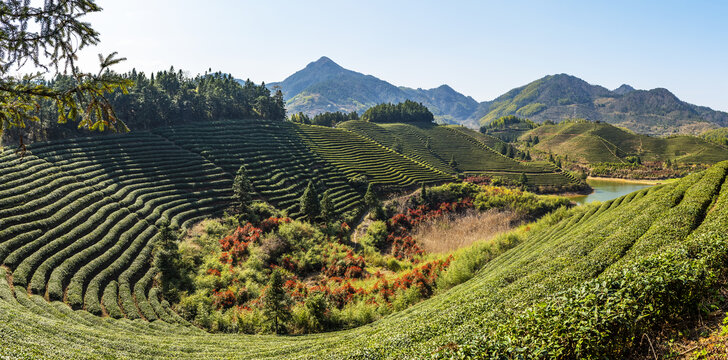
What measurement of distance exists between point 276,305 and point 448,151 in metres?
98.7

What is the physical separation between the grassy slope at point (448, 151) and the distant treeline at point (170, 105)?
33666 mm

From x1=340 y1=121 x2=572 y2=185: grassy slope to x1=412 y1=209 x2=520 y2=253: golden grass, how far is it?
4079 cm

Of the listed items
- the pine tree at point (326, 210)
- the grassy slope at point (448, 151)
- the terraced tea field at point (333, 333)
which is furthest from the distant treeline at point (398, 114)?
the pine tree at point (326, 210)

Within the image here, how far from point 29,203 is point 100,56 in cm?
3849

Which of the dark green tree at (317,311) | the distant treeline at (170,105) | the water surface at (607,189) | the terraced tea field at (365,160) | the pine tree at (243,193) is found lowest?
the dark green tree at (317,311)

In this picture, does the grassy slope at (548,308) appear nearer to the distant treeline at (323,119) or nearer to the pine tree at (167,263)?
the pine tree at (167,263)

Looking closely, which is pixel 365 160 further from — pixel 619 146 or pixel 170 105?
pixel 619 146

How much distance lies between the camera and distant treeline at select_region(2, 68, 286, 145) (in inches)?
2258

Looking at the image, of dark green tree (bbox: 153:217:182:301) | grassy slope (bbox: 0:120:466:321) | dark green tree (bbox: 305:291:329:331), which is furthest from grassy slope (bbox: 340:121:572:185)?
dark green tree (bbox: 153:217:182:301)

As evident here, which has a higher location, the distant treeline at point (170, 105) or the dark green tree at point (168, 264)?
the distant treeline at point (170, 105)

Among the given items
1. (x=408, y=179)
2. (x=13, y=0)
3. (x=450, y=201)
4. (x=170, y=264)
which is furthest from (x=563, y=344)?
(x=408, y=179)

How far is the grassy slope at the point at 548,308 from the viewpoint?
6930 mm

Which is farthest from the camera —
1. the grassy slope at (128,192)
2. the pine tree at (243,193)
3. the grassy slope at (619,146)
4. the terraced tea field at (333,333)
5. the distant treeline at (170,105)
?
the grassy slope at (619,146)

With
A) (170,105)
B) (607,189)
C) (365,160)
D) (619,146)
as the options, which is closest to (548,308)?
(365,160)
